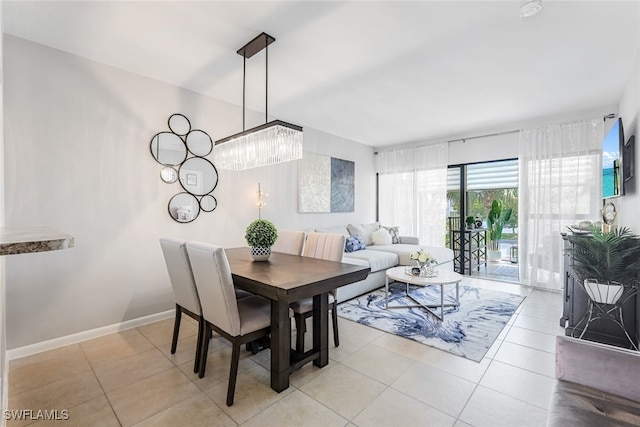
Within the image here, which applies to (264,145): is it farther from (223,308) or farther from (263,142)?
(223,308)

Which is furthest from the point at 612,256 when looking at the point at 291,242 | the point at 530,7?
the point at 291,242

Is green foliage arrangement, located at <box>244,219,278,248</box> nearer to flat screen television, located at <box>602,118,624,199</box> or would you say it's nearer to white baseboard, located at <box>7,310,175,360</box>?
white baseboard, located at <box>7,310,175,360</box>

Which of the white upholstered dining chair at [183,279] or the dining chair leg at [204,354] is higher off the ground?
the white upholstered dining chair at [183,279]

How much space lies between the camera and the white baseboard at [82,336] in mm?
2371

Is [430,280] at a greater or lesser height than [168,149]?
lesser

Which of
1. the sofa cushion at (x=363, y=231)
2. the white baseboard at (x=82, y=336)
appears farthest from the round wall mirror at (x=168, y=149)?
the sofa cushion at (x=363, y=231)

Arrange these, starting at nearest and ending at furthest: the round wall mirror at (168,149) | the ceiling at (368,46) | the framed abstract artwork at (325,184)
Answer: the ceiling at (368,46)
the round wall mirror at (168,149)
the framed abstract artwork at (325,184)

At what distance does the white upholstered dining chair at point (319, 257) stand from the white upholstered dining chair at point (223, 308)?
0.30m

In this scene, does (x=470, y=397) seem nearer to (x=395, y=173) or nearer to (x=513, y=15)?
(x=513, y=15)

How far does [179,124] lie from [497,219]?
A: 17.6 ft

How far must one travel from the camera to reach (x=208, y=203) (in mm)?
3527

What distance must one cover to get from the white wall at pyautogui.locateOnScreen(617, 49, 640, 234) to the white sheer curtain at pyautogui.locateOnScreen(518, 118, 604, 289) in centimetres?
68

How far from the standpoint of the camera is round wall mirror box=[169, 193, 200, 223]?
3224mm

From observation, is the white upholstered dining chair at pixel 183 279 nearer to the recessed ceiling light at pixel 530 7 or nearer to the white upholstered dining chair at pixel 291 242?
the white upholstered dining chair at pixel 291 242
